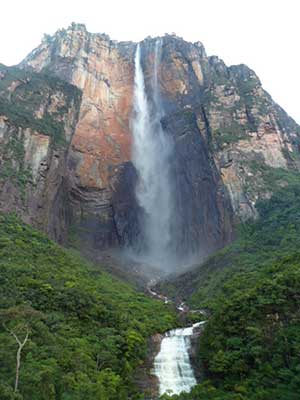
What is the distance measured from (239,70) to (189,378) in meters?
56.4

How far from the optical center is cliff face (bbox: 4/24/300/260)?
48.7 meters

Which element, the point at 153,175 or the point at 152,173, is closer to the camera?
the point at 153,175

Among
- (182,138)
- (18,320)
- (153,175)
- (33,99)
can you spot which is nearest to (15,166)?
(33,99)

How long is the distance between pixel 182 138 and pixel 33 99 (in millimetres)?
22029

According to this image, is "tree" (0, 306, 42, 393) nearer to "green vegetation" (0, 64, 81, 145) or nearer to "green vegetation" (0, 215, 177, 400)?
"green vegetation" (0, 215, 177, 400)

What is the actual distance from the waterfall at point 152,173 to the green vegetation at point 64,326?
22.7 meters

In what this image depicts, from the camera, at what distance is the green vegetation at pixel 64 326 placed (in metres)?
13.6

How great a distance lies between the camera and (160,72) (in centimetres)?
7062

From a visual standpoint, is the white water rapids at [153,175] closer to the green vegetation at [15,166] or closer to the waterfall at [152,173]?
the waterfall at [152,173]

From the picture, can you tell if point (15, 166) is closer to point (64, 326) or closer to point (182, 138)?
point (64, 326)

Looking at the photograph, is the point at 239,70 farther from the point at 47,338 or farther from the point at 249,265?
the point at 47,338

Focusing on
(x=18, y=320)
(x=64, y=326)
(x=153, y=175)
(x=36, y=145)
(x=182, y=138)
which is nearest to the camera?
(x=18, y=320)

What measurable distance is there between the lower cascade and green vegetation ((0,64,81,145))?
28383 millimetres

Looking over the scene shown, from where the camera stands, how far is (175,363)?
2200 cm
